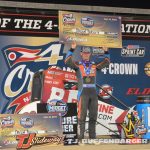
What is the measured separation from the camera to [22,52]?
20.4 ft

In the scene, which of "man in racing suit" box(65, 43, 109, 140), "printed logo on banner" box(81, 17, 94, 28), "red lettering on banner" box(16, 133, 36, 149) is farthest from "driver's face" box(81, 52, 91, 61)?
"red lettering on banner" box(16, 133, 36, 149)

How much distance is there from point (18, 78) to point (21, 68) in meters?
0.15

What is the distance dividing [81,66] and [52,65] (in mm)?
515

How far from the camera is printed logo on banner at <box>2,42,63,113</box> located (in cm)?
615

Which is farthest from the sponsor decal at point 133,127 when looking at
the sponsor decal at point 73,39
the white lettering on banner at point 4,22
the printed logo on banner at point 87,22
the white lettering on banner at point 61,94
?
the white lettering on banner at point 4,22

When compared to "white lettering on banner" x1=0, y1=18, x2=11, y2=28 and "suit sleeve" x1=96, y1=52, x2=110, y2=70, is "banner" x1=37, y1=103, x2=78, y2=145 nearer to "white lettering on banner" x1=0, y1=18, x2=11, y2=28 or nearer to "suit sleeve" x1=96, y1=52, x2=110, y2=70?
"suit sleeve" x1=96, y1=52, x2=110, y2=70

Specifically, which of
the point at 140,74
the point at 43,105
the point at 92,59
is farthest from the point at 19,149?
the point at 140,74

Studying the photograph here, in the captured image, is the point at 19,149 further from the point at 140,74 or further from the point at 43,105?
the point at 140,74

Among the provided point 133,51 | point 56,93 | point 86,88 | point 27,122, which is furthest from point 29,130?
point 133,51

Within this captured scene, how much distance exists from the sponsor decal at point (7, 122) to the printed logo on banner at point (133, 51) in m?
2.07

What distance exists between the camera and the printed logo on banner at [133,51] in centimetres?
658

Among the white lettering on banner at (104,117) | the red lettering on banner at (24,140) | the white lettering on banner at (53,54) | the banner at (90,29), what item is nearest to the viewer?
the red lettering on banner at (24,140)

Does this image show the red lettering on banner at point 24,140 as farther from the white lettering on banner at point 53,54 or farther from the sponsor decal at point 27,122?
the white lettering on banner at point 53,54

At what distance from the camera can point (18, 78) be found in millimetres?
6191
